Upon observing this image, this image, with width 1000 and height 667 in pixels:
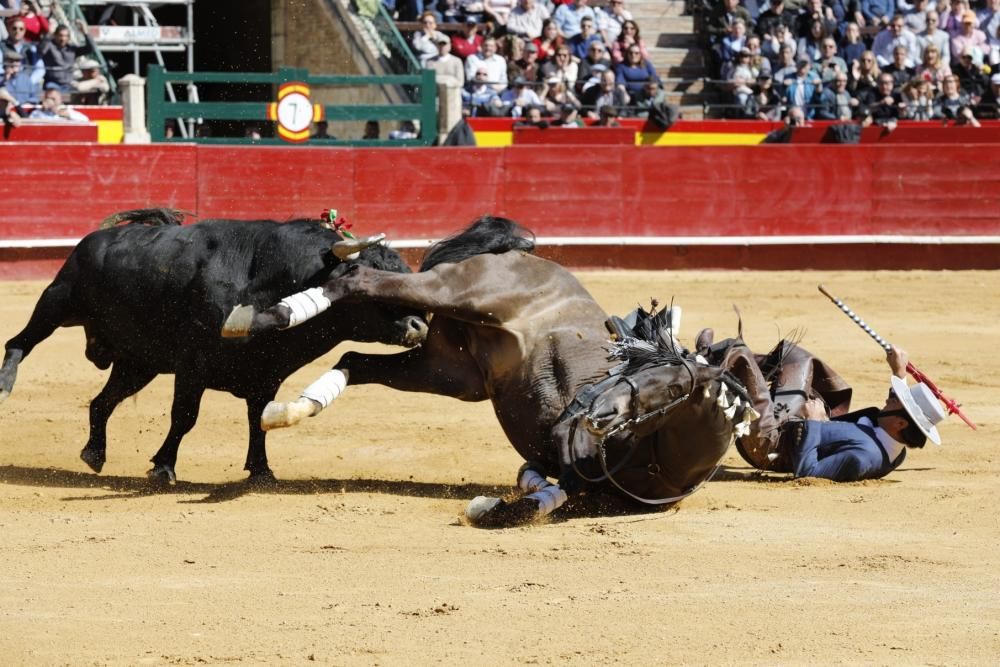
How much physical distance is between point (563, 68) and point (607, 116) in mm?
890

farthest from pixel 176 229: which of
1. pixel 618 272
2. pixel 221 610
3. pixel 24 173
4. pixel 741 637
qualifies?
pixel 618 272

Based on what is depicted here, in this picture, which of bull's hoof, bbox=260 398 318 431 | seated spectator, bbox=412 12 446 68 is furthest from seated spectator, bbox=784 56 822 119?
bull's hoof, bbox=260 398 318 431

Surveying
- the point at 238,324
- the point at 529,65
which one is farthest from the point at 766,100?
the point at 238,324

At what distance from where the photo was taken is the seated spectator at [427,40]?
58.2 ft

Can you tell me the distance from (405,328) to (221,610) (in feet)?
7.02

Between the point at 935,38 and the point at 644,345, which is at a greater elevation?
the point at 644,345

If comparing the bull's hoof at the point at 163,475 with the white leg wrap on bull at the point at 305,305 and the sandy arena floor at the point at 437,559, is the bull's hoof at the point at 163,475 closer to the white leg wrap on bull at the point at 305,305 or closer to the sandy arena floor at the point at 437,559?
the sandy arena floor at the point at 437,559

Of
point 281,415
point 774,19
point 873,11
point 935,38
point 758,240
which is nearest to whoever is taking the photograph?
point 281,415

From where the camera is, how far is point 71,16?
58.9 ft

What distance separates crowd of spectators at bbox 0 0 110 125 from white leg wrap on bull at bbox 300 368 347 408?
379 inches

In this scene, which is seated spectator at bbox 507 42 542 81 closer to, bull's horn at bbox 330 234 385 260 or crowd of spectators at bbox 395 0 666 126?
crowd of spectators at bbox 395 0 666 126

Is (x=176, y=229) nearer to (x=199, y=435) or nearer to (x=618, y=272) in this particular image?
(x=199, y=435)

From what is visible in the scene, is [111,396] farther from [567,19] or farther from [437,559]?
[567,19]

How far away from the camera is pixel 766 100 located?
1856cm
